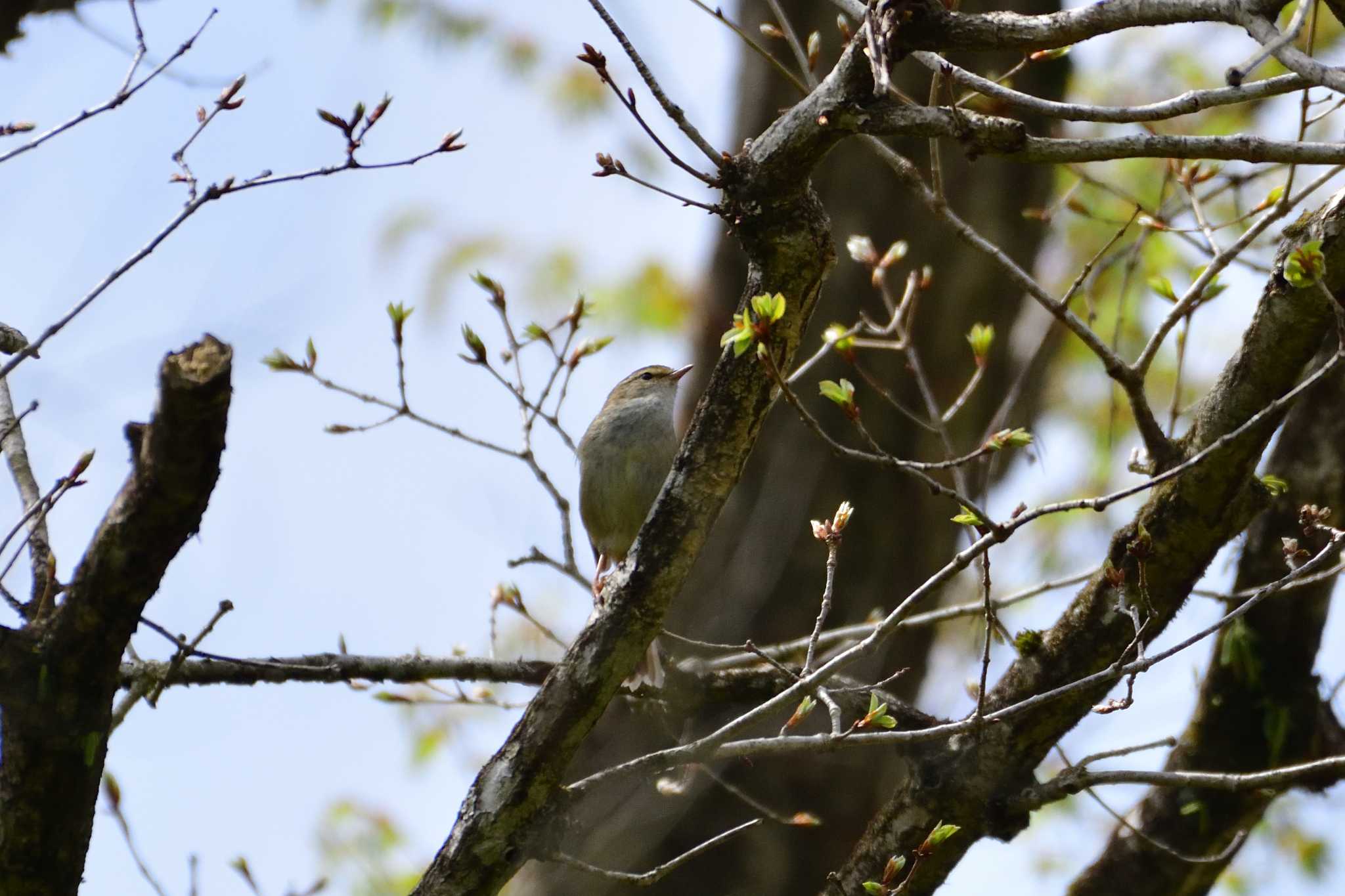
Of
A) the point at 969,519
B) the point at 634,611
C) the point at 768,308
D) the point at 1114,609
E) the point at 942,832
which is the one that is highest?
the point at 768,308

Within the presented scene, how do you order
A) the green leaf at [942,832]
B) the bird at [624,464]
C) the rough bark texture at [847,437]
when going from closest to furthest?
the green leaf at [942,832], the bird at [624,464], the rough bark texture at [847,437]

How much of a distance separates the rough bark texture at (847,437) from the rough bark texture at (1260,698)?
5.19 feet

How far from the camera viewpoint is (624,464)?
19.2 feet

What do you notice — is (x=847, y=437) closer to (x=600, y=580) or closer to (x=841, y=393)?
(x=600, y=580)

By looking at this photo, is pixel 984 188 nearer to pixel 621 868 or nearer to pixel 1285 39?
pixel 621 868

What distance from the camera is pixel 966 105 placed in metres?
3.88

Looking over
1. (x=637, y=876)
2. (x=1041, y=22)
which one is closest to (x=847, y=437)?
(x=637, y=876)

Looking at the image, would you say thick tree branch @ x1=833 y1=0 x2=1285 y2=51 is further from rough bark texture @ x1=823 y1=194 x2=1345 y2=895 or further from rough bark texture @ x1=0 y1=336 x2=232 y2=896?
rough bark texture @ x1=0 y1=336 x2=232 y2=896

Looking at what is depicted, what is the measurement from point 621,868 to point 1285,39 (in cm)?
306

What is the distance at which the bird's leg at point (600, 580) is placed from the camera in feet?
10.1

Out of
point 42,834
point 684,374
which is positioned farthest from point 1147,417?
point 684,374

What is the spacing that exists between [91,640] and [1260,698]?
13.3 ft

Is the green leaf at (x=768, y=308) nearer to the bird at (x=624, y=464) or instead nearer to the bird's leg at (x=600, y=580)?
the bird's leg at (x=600, y=580)

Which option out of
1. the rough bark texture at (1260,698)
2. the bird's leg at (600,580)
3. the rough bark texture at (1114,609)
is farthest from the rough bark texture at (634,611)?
the rough bark texture at (1260,698)
